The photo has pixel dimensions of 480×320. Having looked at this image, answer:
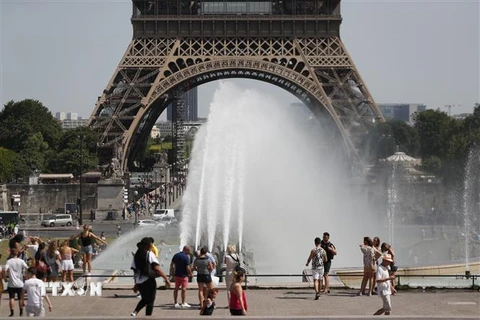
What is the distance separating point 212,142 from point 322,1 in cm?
5338

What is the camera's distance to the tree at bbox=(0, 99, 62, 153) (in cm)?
10950

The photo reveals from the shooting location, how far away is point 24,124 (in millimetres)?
109625

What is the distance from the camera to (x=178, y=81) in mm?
88125

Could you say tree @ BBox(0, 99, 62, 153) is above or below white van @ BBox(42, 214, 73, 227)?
above

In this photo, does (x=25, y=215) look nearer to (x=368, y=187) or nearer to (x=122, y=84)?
(x=122, y=84)

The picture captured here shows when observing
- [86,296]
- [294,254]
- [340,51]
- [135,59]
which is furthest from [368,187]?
[86,296]

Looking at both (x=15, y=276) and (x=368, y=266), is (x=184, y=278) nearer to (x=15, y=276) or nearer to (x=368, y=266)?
(x=15, y=276)

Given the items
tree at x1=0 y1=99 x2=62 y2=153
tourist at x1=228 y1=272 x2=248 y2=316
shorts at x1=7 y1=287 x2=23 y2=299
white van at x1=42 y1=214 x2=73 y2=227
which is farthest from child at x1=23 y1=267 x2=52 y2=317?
tree at x1=0 y1=99 x2=62 y2=153

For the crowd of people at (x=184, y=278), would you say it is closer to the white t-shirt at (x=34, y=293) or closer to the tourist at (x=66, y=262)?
the white t-shirt at (x=34, y=293)

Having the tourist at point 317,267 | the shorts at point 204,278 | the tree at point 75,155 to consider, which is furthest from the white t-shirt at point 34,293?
the tree at point 75,155

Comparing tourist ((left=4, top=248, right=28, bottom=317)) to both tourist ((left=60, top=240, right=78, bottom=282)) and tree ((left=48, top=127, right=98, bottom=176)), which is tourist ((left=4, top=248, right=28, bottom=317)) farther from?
tree ((left=48, top=127, right=98, bottom=176))

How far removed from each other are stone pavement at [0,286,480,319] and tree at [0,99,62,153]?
280ft

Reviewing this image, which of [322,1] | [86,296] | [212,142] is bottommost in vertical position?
[86,296]

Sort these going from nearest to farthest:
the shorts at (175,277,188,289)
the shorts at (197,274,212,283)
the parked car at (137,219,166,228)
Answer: the shorts at (197,274,212,283), the shorts at (175,277,188,289), the parked car at (137,219,166,228)
